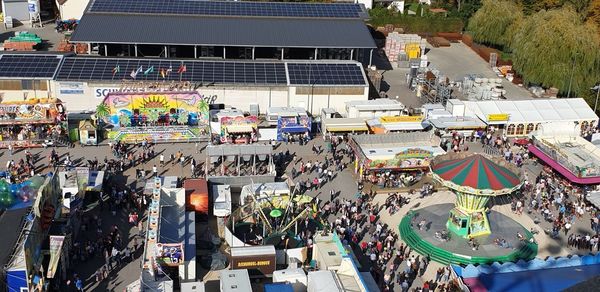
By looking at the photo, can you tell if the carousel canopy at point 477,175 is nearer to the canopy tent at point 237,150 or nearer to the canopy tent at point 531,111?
the canopy tent at point 237,150

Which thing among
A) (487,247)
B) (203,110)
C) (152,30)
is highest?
(152,30)

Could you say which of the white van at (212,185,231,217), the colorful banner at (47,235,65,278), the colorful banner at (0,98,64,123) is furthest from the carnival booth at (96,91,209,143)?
the colorful banner at (47,235,65,278)

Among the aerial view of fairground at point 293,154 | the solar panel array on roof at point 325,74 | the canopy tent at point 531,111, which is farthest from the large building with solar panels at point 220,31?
the canopy tent at point 531,111

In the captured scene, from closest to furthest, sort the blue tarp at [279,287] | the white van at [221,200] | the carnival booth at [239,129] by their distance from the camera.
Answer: the blue tarp at [279,287], the white van at [221,200], the carnival booth at [239,129]

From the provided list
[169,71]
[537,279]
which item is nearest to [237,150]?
[169,71]

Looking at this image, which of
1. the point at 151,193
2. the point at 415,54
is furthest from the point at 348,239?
the point at 415,54

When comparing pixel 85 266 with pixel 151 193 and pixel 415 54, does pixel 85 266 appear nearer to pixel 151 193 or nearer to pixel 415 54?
pixel 151 193
